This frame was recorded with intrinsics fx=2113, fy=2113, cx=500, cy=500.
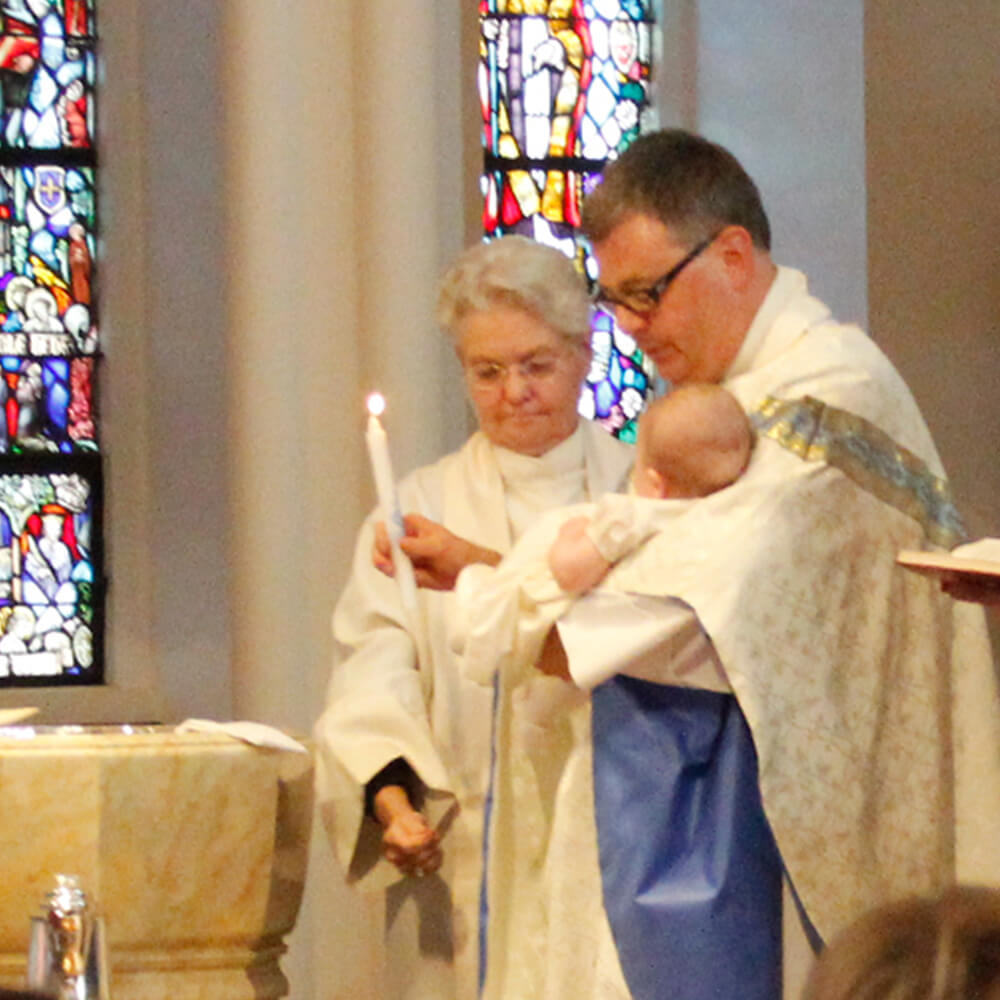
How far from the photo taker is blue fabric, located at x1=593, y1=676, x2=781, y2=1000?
300 centimetres

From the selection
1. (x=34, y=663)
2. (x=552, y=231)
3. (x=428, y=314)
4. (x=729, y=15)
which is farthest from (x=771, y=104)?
(x=34, y=663)

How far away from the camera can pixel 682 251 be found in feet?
10.8

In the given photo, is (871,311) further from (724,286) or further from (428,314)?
(724,286)

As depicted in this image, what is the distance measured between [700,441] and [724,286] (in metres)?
0.37

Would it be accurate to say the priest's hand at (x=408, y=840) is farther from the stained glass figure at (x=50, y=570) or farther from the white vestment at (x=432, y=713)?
the stained glass figure at (x=50, y=570)

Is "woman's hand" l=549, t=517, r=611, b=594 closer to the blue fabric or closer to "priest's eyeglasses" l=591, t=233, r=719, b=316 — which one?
the blue fabric

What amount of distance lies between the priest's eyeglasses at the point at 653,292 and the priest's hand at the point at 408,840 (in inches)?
35.7

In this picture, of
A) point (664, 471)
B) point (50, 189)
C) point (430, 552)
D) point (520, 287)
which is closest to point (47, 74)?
point (50, 189)

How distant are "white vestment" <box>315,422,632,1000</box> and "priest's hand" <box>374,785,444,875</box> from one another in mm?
80

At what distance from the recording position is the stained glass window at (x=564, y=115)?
646 centimetres

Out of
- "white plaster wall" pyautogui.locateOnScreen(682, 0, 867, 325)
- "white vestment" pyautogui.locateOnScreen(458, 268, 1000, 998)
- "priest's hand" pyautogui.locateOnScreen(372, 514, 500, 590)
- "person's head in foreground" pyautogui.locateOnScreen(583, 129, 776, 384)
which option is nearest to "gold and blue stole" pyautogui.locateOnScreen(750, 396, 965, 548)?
"white vestment" pyautogui.locateOnScreen(458, 268, 1000, 998)

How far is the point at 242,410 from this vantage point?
5191 millimetres

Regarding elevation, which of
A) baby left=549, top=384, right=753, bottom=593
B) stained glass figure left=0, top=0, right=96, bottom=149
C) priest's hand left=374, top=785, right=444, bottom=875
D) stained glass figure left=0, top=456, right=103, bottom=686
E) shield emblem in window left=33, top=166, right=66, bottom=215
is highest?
stained glass figure left=0, top=0, right=96, bottom=149

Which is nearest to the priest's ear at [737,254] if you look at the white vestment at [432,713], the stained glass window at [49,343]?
the white vestment at [432,713]
